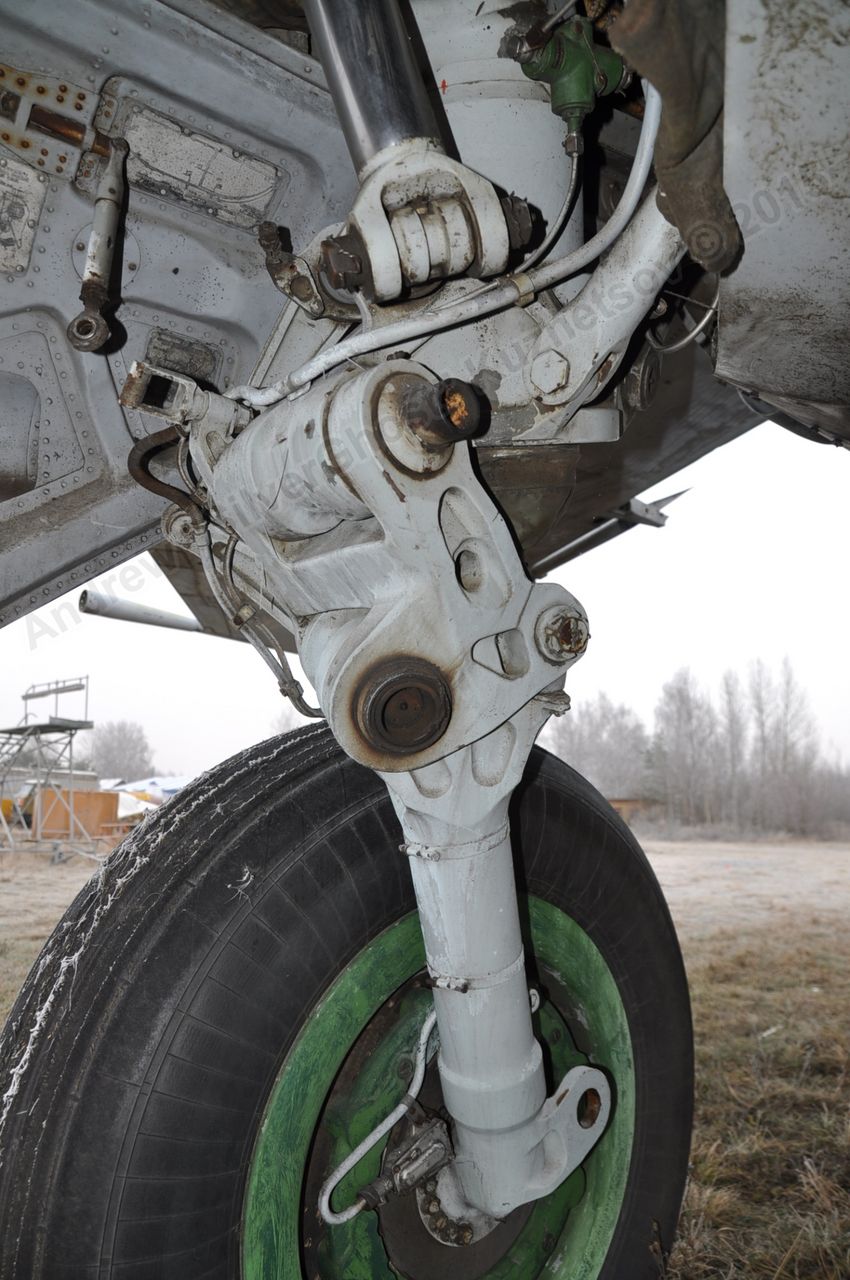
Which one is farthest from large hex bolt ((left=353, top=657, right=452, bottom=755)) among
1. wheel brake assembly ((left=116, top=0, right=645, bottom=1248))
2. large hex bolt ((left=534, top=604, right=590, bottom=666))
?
large hex bolt ((left=534, top=604, right=590, bottom=666))

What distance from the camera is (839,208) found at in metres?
0.82

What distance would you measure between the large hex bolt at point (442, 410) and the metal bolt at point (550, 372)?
0.19m

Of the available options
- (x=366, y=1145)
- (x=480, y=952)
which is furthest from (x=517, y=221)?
(x=366, y=1145)

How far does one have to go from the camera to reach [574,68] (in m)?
0.99

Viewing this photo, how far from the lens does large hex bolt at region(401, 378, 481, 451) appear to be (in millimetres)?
785

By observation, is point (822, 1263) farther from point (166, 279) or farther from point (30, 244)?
point (30, 244)

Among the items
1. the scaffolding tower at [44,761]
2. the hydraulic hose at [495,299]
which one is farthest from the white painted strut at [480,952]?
the scaffolding tower at [44,761]

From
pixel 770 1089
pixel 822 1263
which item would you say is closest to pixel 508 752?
pixel 822 1263

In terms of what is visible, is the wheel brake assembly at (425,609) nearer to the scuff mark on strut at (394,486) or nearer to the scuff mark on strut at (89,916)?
the scuff mark on strut at (394,486)

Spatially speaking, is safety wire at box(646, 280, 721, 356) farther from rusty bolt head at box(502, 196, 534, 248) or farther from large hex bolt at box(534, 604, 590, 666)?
large hex bolt at box(534, 604, 590, 666)

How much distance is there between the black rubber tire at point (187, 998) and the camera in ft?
2.84

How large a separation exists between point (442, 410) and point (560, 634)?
0.28 m

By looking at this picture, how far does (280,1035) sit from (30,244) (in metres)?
0.94

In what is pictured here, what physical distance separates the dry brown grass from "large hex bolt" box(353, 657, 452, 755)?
1.15m
